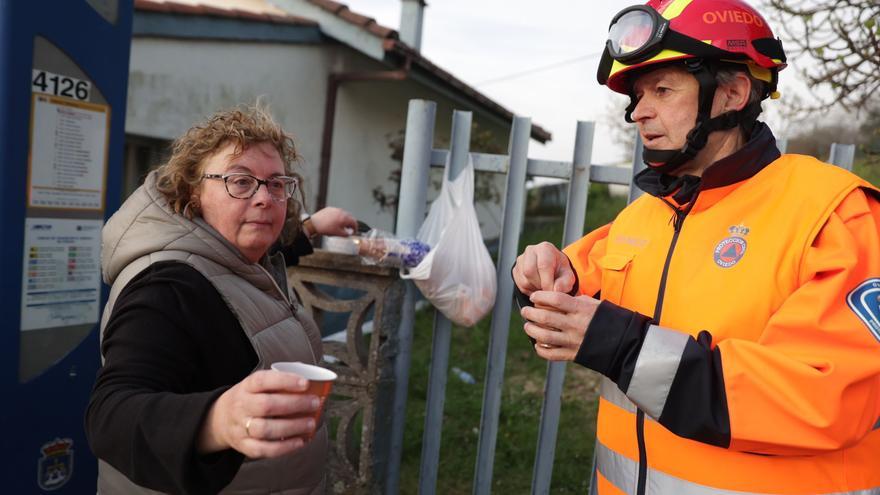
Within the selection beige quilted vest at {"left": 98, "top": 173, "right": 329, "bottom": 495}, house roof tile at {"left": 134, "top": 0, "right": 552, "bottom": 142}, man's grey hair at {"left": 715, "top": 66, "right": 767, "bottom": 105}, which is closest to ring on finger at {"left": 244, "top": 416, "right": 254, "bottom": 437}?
beige quilted vest at {"left": 98, "top": 173, "right": 329, "bottom": 495}

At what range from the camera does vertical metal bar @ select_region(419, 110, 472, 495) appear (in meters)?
3.10

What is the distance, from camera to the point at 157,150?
618cm

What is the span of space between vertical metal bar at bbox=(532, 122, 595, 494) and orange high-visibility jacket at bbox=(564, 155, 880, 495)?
1.03m

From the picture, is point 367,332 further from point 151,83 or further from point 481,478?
point 481,478

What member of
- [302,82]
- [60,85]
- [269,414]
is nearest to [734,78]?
[269,414]

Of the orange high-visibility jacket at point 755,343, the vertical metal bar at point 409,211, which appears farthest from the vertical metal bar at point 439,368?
the orange high-visibility jacket at point 755,343

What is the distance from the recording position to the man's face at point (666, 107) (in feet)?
5.95

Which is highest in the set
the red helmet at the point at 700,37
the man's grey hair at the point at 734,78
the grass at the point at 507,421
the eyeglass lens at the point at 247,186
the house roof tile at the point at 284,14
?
the house roof tile at the point at 284,14

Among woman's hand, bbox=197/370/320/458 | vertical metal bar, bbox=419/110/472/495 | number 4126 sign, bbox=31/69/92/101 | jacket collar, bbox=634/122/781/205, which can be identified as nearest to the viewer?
woman's hand, bbox=197/370/320/458

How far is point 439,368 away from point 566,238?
85cm

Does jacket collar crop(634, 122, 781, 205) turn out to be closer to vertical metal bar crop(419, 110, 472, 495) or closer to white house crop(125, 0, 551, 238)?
vertical metal bar crop(419, 110, 472, 495)

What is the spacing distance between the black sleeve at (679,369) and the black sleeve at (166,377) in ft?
2.74

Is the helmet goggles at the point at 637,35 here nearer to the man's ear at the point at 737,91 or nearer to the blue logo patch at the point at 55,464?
the man's ear at the point at 737,91

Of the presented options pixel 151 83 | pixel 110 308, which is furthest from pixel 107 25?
pixel 151 83
